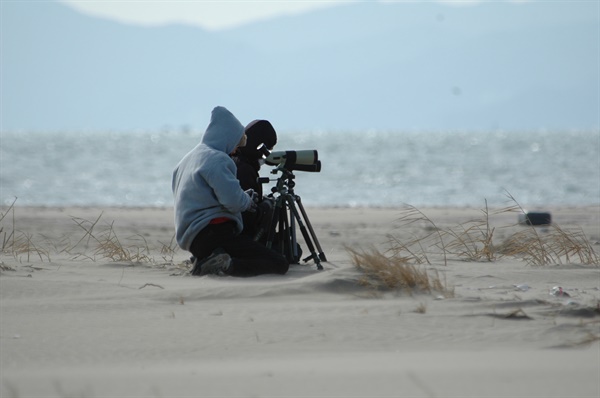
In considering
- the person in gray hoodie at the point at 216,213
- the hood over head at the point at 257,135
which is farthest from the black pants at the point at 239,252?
the hood over head at the point at 257,135

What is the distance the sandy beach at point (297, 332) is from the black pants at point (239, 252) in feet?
0.49

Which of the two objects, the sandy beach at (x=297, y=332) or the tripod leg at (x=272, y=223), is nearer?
the sandy beach at (x=297, y=332)

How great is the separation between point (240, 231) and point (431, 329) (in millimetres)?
2237

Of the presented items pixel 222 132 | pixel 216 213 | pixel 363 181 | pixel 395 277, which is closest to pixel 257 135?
pixel 222 132

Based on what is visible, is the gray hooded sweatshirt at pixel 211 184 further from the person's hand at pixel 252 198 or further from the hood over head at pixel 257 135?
the hood over head at pixel 257 135

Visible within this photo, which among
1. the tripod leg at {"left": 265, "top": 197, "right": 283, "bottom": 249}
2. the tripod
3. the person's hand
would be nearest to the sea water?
the tripod

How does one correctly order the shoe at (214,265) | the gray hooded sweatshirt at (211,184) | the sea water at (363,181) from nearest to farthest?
1. the gray hooded sweatshirt at (211,184)
2. the shoe at (214,265)
3. the sea water at (363,181)

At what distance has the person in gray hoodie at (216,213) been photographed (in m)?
6.20

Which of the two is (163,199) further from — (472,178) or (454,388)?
(454,388)

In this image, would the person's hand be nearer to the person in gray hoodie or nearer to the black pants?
the person in gray hoodie

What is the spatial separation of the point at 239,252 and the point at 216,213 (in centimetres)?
34

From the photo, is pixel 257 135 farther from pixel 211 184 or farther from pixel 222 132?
pixel 211 184

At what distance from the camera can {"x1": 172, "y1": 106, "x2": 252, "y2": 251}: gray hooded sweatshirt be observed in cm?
613

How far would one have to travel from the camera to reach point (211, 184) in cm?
614
